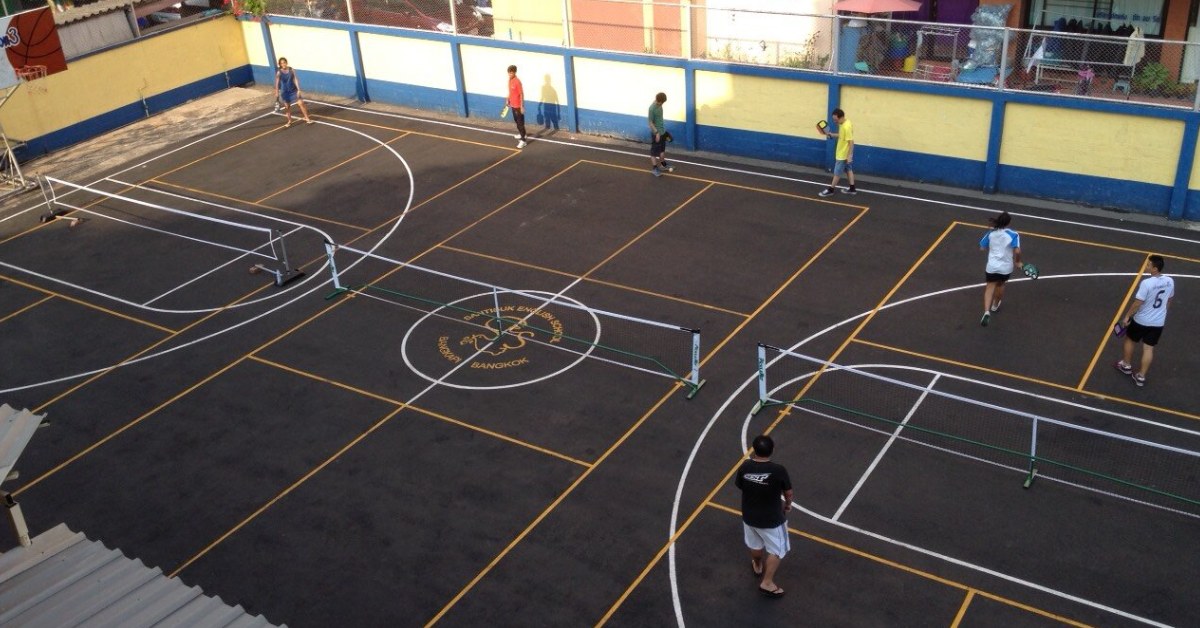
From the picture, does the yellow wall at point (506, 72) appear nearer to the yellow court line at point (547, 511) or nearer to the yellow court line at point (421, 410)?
the yellow court line at point (421, 410)

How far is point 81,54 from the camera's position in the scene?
31.2 m

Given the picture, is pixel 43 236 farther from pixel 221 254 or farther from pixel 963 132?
pixel 963 132

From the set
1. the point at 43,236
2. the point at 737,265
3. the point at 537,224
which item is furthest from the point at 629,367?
the point at 43,236

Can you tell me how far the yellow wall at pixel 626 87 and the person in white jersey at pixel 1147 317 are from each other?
13.4m

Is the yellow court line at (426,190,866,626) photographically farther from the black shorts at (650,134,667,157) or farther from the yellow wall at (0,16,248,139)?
the yellow wall at (0,16,248,139)

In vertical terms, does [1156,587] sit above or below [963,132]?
below

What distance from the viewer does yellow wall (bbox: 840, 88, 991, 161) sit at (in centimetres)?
2367

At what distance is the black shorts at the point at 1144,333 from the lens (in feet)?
53.6

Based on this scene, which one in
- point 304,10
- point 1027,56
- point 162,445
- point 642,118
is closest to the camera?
point 162,445

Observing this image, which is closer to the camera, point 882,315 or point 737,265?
point 882,315

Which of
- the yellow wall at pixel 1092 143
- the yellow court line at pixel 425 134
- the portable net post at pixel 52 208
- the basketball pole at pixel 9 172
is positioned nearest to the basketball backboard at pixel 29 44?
the basketball pole at pixel 9 172

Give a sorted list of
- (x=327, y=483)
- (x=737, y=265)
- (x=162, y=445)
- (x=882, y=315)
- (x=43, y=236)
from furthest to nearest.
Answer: (x=43, y=236), (x=737, y=265), (x=882, y=315), (x=162, y=445), (x=327, y=483)

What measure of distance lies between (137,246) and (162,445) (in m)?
8.77

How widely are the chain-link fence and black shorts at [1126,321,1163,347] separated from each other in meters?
6.73
